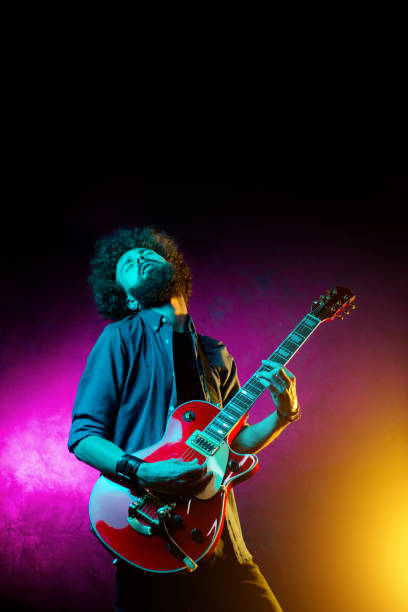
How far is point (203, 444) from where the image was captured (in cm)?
143

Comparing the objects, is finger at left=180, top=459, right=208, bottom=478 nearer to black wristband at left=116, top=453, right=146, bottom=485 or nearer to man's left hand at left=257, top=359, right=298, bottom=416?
black wristband at left=116, top=453, right=146, bottom=485

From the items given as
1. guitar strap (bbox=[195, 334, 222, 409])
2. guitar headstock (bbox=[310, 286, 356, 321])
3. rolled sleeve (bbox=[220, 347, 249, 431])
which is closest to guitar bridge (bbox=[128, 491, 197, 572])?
guitar strap (bbox=[195, 334, 222, 409])

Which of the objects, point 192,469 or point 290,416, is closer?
point 192,469

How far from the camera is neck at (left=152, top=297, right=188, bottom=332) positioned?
1.93 meters

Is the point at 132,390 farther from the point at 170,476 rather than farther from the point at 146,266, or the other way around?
the point at 146,266

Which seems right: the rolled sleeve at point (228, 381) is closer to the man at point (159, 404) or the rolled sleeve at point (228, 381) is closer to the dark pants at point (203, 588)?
the man at point (159, 404)

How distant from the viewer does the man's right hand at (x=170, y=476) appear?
125 centimetres

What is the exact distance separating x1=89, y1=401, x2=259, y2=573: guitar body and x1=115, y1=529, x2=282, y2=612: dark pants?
0.07 m

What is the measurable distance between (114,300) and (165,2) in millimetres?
2309

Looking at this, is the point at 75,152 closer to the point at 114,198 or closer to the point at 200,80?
the point at 114,198

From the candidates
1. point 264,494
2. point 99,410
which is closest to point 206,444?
point 99,410

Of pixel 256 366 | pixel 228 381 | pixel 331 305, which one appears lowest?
pixel 228 381

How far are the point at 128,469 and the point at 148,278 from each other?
37.7 inches

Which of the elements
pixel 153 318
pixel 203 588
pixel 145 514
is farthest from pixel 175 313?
pixel 203 588
